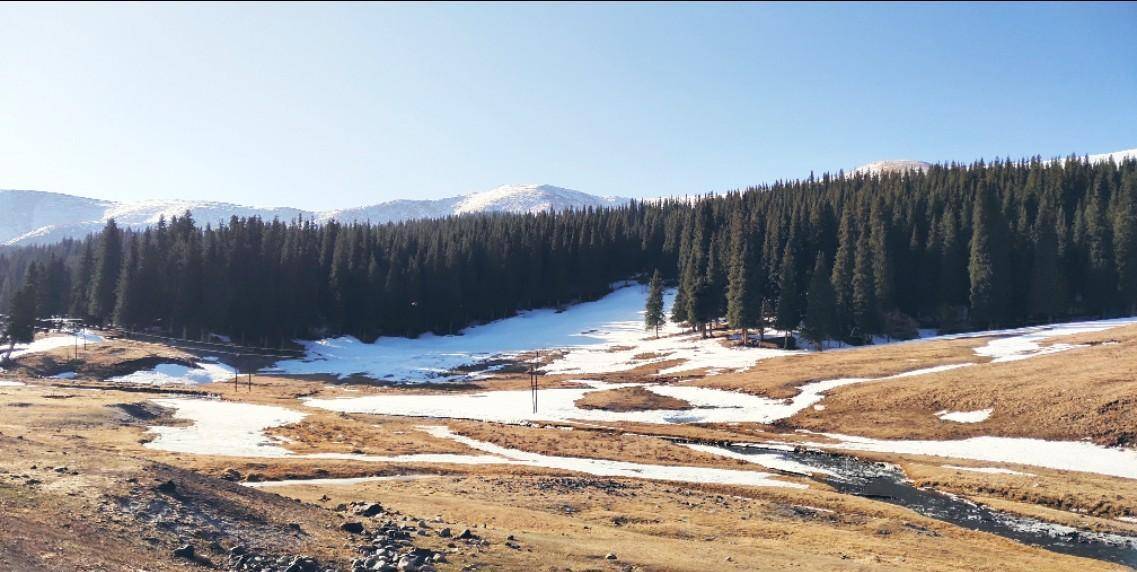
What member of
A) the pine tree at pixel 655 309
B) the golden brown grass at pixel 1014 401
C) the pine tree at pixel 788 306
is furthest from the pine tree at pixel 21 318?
the pine tree at pixel 788 306

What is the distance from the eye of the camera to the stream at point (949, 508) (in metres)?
24.5

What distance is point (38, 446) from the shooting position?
23594 mm

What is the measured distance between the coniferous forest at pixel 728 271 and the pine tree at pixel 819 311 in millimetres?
200

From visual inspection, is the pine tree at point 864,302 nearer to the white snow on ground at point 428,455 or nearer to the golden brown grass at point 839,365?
the golden brown grass at point 839,365

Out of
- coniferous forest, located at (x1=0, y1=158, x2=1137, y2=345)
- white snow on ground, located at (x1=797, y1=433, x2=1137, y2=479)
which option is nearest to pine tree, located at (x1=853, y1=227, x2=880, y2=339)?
coniferous forest, located at (x1=0, y1=158, x2=1137, y2=345)

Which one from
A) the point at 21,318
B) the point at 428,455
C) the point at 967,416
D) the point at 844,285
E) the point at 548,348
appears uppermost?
the point at 844,285

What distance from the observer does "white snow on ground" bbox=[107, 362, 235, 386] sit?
7681 centimetres

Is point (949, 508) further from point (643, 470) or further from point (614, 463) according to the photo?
point (614, 463)

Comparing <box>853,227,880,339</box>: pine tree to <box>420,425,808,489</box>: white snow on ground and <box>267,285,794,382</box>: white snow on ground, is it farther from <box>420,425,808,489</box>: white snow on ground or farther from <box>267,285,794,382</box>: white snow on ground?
<box>420,425,808,489</box>: white snow on ground

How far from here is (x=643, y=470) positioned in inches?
1433

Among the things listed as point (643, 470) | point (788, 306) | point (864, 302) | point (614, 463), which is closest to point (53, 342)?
Answer: point (614, 463)

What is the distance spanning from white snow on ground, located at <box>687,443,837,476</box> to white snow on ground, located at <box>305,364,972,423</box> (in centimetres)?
1083

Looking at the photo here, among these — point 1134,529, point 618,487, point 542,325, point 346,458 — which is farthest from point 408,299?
point 1134,529

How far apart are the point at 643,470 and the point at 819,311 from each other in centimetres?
5544
